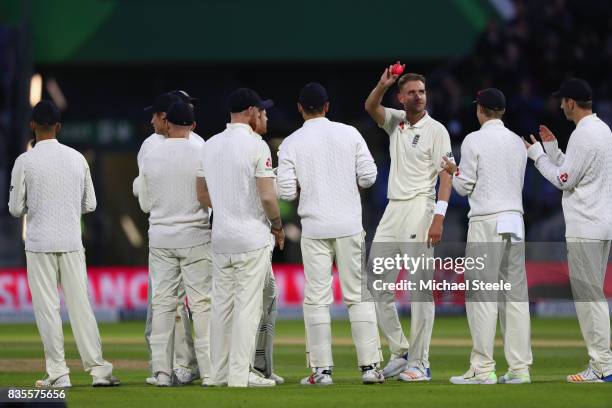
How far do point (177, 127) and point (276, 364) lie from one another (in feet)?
13.0

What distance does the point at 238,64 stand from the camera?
31688 millimetres

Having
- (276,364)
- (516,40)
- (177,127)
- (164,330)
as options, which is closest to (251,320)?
(164,330)

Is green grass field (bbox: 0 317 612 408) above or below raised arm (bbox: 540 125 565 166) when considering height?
below

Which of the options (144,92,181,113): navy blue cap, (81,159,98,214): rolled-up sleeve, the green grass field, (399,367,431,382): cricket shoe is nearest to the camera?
the green grass field

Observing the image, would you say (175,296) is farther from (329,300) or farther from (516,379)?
(516,379)

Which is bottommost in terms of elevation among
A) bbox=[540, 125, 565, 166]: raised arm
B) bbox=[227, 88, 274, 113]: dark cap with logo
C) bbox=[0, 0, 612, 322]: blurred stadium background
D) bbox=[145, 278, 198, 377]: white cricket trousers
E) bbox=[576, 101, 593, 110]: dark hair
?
bbox=[145, 278, 198, 377]: white cricket trousers

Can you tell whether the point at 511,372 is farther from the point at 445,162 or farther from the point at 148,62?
the point at 148,62

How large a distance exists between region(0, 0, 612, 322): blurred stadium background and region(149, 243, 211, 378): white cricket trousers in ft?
41.4

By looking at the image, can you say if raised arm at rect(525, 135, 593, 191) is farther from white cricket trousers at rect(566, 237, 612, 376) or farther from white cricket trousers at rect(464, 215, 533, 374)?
white cricket trousers at rect(464, 215, 533, 374)

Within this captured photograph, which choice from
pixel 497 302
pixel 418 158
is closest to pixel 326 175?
pixel 418 158

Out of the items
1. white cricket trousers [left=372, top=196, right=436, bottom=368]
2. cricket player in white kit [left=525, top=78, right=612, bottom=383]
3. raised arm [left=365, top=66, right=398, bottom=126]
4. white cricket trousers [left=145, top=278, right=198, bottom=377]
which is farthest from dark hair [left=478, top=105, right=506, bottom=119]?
white cricket trousers [left=145, top=278, right=198, bottom=377]

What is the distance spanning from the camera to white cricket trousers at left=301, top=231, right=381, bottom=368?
491 inches

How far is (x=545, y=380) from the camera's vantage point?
42.7ft

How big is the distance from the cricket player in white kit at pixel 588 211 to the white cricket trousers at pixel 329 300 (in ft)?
5.72
